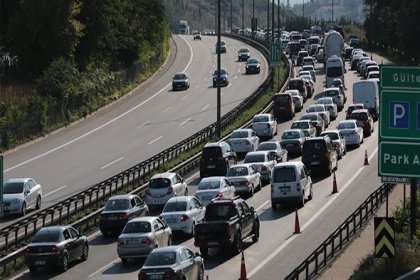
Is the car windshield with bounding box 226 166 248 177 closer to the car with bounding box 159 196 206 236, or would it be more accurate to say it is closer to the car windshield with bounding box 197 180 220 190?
the car windshield with bounding box 197 180 220 190

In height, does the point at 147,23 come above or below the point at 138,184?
above

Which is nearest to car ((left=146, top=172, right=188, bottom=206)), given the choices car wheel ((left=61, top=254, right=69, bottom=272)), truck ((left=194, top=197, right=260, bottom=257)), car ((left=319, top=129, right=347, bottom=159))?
truck ((left=194, top=197, right=260, bottom=257))

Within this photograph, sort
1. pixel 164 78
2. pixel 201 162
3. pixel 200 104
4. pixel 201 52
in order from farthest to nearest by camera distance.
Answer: pixel 201 52 < pixel 164 78 < pixel 200 104 < pixel 201 162

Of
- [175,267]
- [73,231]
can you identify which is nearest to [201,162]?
[73,231]

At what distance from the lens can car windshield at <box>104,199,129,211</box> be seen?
40812 millimetres

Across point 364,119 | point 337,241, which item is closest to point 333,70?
point 364,119

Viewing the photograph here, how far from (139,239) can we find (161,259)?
522cm

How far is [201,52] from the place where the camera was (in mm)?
136000

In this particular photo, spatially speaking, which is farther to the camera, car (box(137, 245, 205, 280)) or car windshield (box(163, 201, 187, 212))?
car windshield (box(163, 201, 187, 212))

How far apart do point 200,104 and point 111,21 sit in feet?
46.2

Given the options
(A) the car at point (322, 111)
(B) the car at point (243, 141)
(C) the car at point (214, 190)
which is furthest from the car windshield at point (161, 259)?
(A) the car at point (322, 111)

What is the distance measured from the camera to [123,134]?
7081 cm

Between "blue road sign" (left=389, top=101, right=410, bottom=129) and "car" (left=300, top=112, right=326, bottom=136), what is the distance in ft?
114

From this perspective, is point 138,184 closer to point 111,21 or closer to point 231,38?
point 111,21
